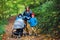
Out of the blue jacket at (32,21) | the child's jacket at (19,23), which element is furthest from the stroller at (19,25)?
the blue jacket at (32,21)

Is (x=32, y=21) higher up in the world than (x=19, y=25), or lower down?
higher up

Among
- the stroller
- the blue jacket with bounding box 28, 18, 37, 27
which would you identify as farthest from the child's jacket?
the blue jacket with bounding box 28, 18, 37, 27

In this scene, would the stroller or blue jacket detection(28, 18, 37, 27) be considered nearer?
the stroller

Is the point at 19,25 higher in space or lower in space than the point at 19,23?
lower

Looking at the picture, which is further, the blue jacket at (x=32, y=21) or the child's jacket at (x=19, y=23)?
the blue jacket at (x=32, y=21)

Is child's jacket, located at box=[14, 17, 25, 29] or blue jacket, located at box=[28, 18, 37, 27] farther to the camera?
blue jacket, located at box=[28, 18, 37, 27]

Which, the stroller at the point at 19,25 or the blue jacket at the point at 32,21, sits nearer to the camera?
the stroller at the point at 19,25

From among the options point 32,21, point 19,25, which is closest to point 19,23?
point 19,25

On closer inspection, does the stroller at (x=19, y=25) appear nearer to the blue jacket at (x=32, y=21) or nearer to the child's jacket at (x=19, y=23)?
the child's jacket at (x=19, y=23)

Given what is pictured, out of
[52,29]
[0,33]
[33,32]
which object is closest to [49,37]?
[52,29]

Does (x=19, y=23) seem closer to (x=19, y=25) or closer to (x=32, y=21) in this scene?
(x=19, y=25)

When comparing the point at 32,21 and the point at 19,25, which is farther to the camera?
the point at 32,21

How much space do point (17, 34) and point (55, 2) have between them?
10.9ft

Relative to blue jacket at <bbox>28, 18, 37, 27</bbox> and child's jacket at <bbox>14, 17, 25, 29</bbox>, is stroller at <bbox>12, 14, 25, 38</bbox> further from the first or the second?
blue jacket at <bbox>28, 18, 37, 27</bbox>
